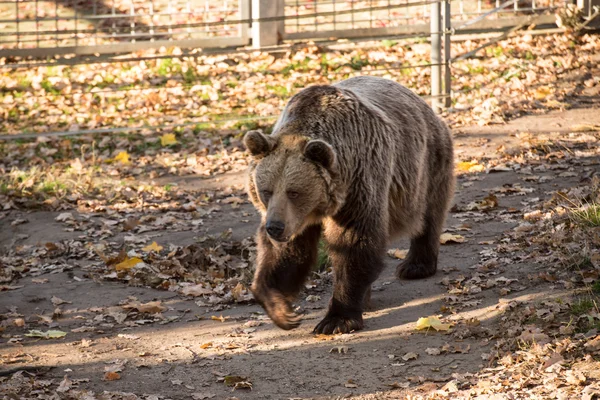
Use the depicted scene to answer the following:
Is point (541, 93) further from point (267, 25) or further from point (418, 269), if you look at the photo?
point (418, 269)

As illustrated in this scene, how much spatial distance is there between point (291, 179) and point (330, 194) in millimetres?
324

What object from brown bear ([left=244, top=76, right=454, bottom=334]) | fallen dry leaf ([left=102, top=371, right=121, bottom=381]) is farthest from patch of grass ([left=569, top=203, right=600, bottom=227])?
fallen dry leaf ([left=102, top=371, right=121, bottom=381])

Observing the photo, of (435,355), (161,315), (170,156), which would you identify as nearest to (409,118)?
(435,355)

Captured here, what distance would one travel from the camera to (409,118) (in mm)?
6773

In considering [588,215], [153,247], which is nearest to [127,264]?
[153,247]

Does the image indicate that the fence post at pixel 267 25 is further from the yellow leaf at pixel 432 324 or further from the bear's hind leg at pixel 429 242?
the yellow leaf at pixel 432 324

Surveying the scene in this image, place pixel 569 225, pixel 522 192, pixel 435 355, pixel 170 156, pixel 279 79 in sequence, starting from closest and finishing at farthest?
pixel 435 355, pixel 569 225, pixel 522 192, pixel 170 156, pixel 279 79

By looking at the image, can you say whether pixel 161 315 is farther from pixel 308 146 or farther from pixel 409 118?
pixel 409 118

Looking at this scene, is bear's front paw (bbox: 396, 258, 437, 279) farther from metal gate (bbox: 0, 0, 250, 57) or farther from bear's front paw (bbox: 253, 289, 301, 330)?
metal gate (bbox: 0, 0, 250, 57)

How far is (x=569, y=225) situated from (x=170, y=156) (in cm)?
595

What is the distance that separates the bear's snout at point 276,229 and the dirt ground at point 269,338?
0.85 meters

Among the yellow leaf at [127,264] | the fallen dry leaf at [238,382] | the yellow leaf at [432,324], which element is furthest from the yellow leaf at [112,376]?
the yellow leaf at [127,264]

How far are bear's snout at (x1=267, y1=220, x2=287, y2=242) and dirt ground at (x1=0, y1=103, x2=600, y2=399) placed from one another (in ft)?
2.78

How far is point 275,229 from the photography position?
559 cm
